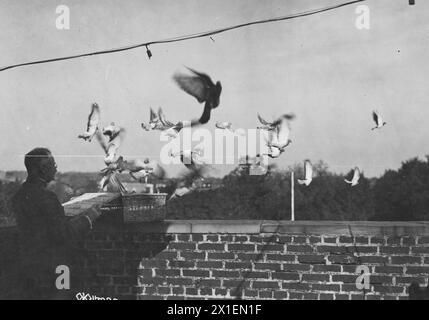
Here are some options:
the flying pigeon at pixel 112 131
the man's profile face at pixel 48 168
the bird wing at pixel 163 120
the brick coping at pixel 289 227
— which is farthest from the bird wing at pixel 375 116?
the man's profile face at pixel 48 168

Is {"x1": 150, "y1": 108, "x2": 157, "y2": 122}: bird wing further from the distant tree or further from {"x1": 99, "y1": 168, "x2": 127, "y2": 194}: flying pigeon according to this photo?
the distant tree

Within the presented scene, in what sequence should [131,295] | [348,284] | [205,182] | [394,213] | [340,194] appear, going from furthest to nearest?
[340,194] → [394,213] → [205,182] → [131,295] → [348,284]

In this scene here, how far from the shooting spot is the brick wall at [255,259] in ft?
9.71

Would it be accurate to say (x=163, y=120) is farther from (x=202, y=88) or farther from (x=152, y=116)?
(x=202, y=88)

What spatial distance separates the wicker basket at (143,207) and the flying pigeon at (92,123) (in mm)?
536

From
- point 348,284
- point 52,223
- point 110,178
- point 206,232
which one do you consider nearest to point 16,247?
point 52,223

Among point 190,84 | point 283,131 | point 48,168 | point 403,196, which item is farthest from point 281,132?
point 403,196

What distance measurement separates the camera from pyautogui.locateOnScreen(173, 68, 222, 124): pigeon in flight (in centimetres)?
322

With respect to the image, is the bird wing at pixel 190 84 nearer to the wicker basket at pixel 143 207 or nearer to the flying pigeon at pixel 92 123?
the flying pigeon at pixel 92 123

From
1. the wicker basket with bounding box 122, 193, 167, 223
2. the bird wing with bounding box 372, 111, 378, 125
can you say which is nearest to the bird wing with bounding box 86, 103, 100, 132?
the wicker basket with bounding box 122, 193, 167, 223

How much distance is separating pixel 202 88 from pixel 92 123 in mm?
808

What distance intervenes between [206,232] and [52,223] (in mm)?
984
